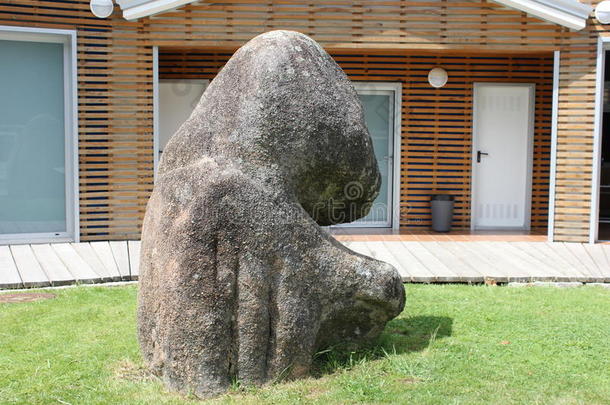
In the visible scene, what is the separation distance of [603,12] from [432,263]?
4.64 m

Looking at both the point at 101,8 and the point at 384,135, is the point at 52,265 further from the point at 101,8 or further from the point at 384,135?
the point at 384,135

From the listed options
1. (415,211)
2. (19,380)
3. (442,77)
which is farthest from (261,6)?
(19,380)

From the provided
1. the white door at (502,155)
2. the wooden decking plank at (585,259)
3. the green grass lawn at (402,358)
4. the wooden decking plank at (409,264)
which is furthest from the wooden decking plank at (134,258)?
the white door at (502,155)

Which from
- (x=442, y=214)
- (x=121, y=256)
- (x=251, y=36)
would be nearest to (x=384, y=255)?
(x=442, y=214)

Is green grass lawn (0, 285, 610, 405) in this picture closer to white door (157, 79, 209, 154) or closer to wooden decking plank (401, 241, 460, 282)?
wooden decking plank (401, 241, 460, 282)

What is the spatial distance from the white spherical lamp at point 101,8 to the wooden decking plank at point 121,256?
127 inches

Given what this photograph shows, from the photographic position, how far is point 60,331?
6145mm

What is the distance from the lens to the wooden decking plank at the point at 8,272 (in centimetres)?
776

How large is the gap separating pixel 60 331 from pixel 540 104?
9575 millimetres

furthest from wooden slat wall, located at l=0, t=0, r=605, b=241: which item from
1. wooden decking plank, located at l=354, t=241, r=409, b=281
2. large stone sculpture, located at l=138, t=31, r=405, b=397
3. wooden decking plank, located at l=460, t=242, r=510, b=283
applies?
large stone sculpture, located at l=138, t=31, r=405, b=397

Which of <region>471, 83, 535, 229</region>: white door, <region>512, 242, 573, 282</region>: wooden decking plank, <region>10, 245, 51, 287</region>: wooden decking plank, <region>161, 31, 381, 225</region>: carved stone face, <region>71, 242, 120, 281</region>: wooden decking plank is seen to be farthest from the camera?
<region>471, 83, 535, 229</region>: white door

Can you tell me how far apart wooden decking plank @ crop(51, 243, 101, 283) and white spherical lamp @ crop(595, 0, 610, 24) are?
7.83 metres

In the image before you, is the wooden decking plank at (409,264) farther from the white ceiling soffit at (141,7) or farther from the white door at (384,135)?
the white ceiling soffit at (141,7)

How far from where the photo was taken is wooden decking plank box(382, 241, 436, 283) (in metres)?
8.27
